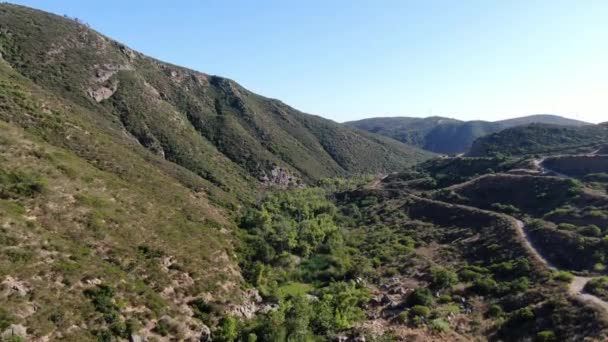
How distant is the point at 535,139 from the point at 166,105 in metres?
103

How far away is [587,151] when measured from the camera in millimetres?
97750

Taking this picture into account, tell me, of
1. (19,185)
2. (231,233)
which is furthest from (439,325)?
(19,185)

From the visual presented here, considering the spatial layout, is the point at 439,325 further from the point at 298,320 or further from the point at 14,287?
the point at 14,287

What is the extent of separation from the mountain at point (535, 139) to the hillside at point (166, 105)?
37.6m

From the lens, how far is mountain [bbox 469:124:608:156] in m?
122

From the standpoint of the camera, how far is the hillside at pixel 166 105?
267 ft

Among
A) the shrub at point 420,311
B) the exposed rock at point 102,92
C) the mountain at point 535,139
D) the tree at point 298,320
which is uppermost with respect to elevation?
the mountain at point 535,139

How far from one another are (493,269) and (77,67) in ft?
270

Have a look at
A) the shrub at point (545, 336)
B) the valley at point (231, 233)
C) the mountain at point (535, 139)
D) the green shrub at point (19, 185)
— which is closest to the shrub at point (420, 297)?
the valley at point (231, 233)

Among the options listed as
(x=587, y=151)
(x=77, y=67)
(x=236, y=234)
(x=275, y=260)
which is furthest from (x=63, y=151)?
(x=587, y=151)

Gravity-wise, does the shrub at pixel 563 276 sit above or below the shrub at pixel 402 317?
above

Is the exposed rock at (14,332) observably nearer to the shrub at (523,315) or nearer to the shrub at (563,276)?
the shrub at (523,315)

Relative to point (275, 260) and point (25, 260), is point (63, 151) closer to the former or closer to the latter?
point (25, 260)

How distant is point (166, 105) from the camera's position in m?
100
